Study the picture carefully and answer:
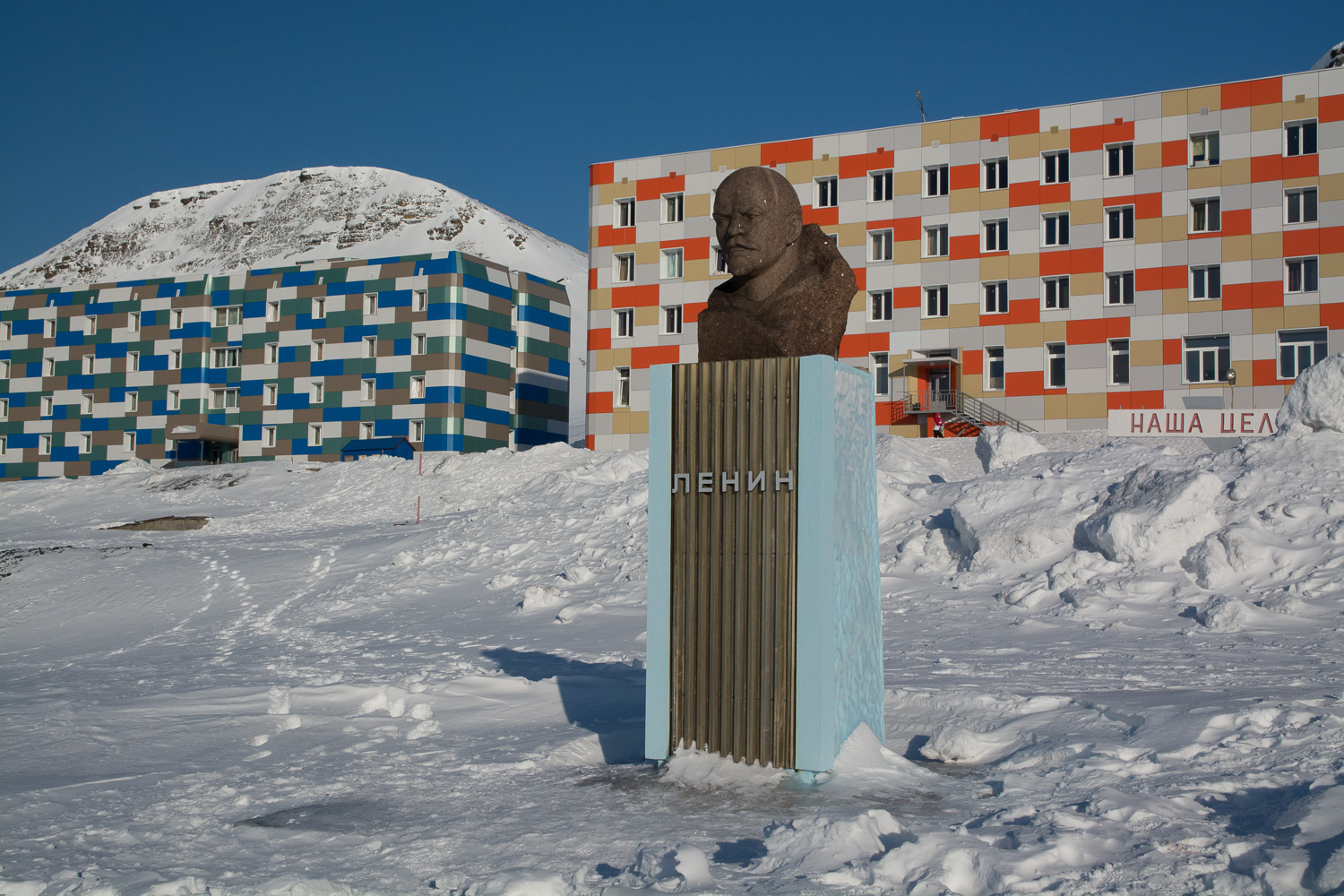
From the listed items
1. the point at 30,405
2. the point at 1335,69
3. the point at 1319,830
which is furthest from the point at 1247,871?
the point at 30,405

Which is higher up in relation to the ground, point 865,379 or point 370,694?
point 865,379

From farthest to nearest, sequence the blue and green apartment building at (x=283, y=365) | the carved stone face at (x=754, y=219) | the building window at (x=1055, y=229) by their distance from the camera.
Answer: the blue and green apartment building at (x=283, y=365) < the building window at (x=1055, y=229) < the carved stone face at (x=754, y=219)

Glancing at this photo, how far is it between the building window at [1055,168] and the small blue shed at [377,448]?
26066 millimetres

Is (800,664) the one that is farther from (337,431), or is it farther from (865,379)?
(337,431)

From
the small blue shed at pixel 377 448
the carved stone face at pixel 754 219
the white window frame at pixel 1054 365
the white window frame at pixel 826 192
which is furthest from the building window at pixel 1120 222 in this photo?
the carved stone face at pixel 754 219

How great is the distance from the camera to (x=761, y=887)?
191 inches

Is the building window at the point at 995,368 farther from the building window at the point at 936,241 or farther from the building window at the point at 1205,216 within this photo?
the building window at the point at 1205,216

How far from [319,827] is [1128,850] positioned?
4.20 metres

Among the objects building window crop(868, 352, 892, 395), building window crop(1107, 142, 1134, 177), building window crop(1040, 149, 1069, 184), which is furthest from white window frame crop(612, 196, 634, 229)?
building window crop(1107, 142, 1134, 177)

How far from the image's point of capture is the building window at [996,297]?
34344mm

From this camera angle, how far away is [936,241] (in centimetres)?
3531

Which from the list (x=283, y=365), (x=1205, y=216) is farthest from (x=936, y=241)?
(x=283, y=365)

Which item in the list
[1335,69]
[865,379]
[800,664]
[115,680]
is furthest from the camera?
[1335,69]

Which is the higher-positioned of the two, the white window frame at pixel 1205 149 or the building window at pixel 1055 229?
the white window frame at pixel 1205 149
